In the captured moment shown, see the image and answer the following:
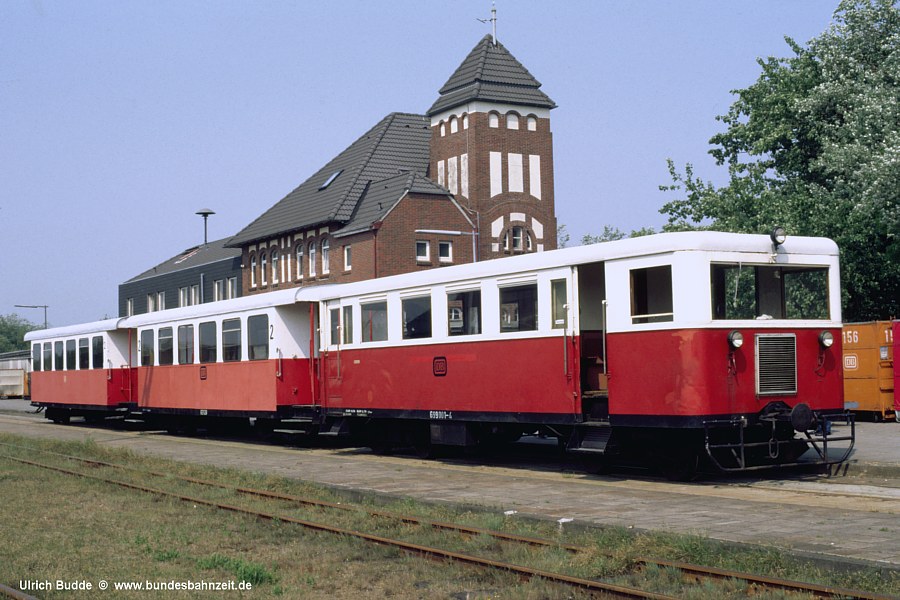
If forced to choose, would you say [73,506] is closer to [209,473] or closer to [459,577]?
[209,473]

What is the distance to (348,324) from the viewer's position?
2002 cm

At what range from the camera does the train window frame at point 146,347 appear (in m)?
28.2

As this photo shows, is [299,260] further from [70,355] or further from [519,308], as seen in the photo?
[519,308]

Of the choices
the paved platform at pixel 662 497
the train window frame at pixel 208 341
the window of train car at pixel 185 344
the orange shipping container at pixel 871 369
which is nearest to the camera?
the paved platform at pixel 662 497

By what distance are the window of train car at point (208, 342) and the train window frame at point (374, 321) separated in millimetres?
6344

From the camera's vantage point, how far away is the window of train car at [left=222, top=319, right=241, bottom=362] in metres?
23.6

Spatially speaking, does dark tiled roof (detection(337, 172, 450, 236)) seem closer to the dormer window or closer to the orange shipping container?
the dormer window

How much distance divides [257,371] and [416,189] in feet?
102

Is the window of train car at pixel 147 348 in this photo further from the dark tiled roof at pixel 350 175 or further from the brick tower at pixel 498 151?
the brick tower at pixel 498 151

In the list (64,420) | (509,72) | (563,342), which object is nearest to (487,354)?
(563,342)

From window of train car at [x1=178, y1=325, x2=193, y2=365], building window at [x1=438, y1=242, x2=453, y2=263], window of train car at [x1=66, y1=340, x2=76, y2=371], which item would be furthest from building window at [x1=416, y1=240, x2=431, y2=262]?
window of train car at [x1=178, y1=325, x2=193, y2=365]

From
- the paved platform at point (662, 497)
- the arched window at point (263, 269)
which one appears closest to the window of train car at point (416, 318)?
the paved platform at point (662, 497)

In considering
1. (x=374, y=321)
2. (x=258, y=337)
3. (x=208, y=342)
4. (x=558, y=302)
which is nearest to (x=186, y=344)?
(x=208, y=342)

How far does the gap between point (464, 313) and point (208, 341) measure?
32.9 ft
